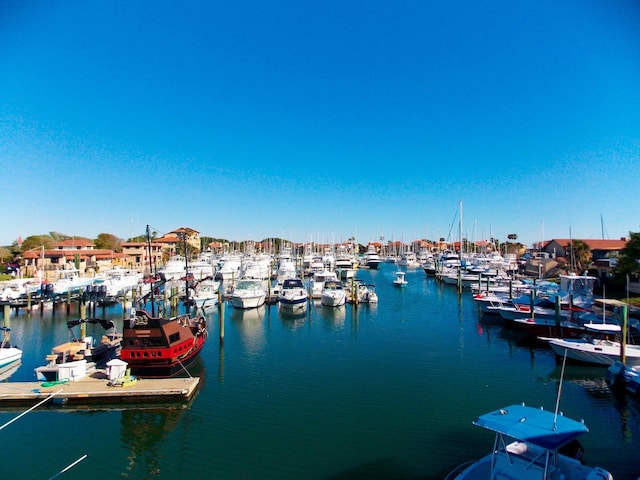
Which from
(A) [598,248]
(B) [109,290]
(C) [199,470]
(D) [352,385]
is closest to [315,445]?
(C) [199,470]

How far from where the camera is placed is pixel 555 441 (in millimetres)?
10031

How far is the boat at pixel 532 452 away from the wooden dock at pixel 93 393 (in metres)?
14.0

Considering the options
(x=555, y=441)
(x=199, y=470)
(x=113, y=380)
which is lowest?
(x=199, y=470)

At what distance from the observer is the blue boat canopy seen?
1002 cm

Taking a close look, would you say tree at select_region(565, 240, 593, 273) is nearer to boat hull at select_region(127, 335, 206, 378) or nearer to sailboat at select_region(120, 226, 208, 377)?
boat hull at select_region(127, 335, 206, 378)

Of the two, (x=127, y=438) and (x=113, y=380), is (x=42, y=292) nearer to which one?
(x=113, y=380)

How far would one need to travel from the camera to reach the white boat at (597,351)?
22.2 m

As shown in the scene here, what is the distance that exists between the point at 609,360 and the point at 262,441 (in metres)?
20.9

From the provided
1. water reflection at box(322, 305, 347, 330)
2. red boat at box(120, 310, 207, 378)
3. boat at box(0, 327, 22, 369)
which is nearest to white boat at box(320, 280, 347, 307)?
water reflection at box(322, 305, 347, 330)

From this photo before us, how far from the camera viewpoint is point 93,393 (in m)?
18.6

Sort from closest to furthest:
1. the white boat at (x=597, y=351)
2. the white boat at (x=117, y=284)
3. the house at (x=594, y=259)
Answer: the white boat at (x=597, y=351), the white boat at (x=117, y=284), the house at (x=594, y=259)

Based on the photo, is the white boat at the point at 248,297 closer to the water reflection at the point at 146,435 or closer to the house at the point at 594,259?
the water reflection at the point at 146,435

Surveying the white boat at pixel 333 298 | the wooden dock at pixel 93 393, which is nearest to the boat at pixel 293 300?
the white boat at pixel 333 298

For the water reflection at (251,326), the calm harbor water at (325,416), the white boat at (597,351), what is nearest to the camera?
the calm harbor water at (325,416)
